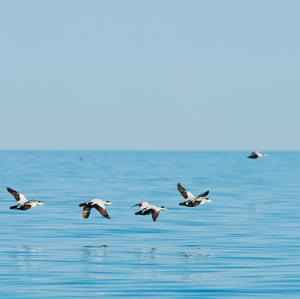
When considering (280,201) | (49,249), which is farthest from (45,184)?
(49,249)

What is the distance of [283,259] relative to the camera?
34781 millimetres

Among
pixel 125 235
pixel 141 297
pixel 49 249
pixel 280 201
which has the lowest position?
pixel 141 297

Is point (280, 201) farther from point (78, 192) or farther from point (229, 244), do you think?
point (229, 244)

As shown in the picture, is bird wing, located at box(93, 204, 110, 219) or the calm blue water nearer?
the calm blue water

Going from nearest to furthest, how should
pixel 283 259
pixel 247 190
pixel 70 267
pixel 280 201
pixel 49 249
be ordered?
pixel 70 267, pixel 283 259, pixel 49 249, pixel 280 201, pixel 247 190

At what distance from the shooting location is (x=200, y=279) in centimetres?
3070

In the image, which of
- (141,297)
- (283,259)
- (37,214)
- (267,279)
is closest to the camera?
(141,297)

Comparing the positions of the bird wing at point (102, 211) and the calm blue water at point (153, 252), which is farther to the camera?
the bird wing at point (102, 211)

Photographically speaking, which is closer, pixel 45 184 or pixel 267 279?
pixel 267 279

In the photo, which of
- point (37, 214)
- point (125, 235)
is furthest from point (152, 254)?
point (37, 214)

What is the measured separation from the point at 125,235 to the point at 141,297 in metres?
15.3

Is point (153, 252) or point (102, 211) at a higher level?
point (102, 211)

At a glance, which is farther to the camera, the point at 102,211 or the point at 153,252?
the point at 102,211

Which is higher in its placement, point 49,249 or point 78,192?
point 78,192
